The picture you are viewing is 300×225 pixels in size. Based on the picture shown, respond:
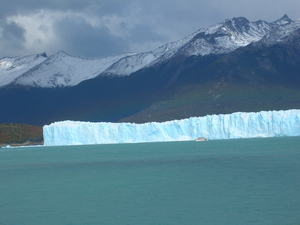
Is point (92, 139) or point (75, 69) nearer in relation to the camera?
point (92, 139)

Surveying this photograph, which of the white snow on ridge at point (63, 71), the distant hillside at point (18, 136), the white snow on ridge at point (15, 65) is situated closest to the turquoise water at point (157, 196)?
the distant hillside at point (18, 136)

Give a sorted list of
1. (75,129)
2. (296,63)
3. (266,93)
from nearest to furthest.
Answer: (75,129) → (266,93) → (296,63)

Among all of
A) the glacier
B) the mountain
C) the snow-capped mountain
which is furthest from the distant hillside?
the snow-capped mountain

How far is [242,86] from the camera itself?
11119 cm

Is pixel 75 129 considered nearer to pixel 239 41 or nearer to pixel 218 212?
pixel 218 212

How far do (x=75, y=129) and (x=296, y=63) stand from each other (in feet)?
283

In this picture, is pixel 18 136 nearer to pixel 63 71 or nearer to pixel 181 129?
→ pixel 181 129

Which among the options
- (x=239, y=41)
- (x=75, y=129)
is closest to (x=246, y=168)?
(x=75, y=129)

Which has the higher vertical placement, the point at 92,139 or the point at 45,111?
the point at 45,111

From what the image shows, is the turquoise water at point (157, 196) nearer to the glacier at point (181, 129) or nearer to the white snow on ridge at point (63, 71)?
the glacier at point (181, 129)

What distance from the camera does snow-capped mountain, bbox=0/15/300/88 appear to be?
144 meters

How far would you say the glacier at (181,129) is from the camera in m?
53.7

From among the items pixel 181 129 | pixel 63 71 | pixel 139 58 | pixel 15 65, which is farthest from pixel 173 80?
pixel 15 65

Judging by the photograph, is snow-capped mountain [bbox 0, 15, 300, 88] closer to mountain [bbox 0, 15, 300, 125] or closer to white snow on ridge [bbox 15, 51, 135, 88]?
white snow on ridge [bbox 15, 51, 135, 88]
